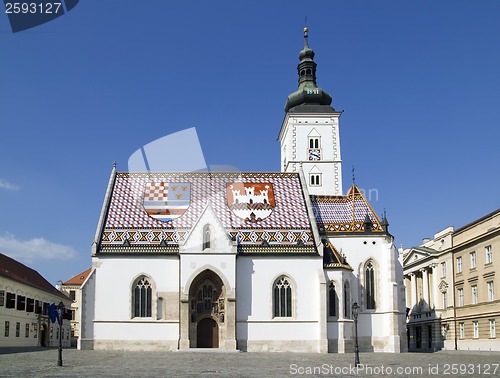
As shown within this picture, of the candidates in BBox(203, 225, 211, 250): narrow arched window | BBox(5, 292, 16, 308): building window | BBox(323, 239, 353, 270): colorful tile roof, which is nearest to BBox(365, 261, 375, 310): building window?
BBox(323, 239, 353, 270): colorful tile roof

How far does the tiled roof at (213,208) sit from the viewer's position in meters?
48.1

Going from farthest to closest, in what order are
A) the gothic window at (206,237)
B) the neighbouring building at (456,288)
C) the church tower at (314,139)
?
the church tower at (314,139) < the neighbouring building at (456,288) < the gothic window at (206,237)

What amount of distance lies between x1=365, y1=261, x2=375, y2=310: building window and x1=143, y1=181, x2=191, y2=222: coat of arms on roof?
50.5 ft

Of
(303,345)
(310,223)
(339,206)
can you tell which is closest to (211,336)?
(303,345)

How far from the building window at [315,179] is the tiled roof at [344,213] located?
1235 cm

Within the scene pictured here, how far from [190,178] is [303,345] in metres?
16.9

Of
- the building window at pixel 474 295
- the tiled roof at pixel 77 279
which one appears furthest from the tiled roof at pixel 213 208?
the tiled roof at pixel 77 279

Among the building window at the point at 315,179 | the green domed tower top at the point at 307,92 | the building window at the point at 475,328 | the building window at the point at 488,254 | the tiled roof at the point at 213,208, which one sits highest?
the green domed tower top at the point at 307,92

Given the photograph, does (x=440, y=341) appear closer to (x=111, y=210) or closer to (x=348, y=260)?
(x=348, y=260)

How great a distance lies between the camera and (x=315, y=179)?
225ft

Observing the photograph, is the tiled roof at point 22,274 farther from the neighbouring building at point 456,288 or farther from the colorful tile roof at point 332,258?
the neighbouring building at point 456,288

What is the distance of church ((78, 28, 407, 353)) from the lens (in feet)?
151

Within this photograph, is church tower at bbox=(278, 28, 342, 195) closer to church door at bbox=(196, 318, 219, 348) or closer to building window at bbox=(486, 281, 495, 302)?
building window at bbox=(486, 281, 495, 302)

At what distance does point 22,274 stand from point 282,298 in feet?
99.9
